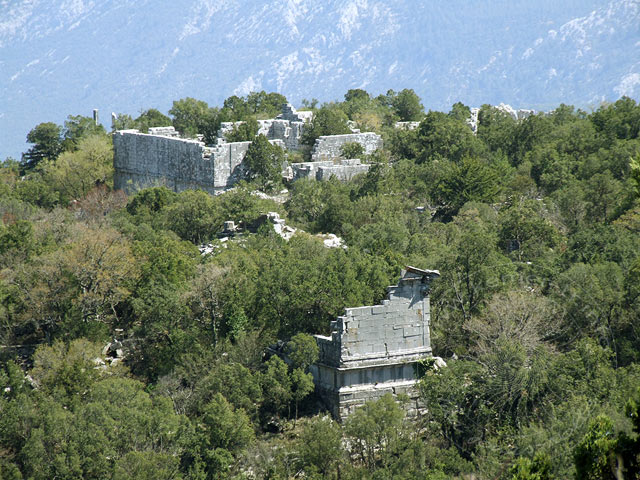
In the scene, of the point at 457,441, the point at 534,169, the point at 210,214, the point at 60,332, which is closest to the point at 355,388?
the point at 457,441

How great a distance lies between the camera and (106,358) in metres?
27.8

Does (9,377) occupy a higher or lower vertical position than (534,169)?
lower

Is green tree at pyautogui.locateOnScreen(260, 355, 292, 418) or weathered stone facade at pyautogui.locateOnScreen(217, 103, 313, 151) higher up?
weathered stone facade at pyautogui.locateOnScreen(217, 103, 313, 151)

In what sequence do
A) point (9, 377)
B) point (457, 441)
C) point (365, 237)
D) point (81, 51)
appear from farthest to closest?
point (81, 51) < point (365, 237) < point (9, 377) < point (457, 441)

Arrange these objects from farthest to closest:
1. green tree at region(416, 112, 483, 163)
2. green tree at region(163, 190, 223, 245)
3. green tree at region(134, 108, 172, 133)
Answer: green tree at region(134, 108, 172, 133) < green tree at region(416, 112, 483, 163) < green tree at region(163, 190, 223, 245)

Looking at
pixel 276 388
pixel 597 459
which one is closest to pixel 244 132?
pixel 276 388

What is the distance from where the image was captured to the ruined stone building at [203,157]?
140ft

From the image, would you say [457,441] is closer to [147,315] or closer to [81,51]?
[147,315]

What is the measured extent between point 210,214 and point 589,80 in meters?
44.9

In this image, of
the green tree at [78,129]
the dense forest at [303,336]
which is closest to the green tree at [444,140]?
the dense forest at [303,336]

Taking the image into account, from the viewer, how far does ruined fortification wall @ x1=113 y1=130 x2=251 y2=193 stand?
42656 millimetres

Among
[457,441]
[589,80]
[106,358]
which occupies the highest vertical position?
[589,80]

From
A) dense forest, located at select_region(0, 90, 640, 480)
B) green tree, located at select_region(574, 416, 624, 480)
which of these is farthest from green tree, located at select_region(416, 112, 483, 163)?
green tree, located at select_region(574, 416, 624, 480)

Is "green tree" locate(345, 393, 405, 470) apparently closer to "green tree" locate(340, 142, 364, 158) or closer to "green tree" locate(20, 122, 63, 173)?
"green tree" locate(340, 142, 364, 158)
